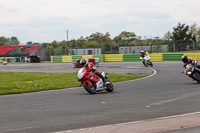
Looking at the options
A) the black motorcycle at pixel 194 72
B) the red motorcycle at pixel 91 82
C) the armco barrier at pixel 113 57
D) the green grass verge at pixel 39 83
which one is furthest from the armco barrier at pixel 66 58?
the red motorcycle at pixel 91 82

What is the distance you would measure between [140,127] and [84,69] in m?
6.18

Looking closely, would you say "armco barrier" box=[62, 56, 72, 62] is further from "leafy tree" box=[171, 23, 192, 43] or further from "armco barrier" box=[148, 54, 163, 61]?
"leafy tree" box=[171, 23, 192, 43]

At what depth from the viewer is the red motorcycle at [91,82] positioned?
12.3 metres

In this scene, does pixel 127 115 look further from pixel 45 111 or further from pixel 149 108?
Answer: pixel 45 111

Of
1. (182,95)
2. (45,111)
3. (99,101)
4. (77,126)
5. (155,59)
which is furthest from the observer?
(155,59)

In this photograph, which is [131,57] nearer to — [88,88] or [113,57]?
[113,57]

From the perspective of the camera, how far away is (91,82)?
493 inches

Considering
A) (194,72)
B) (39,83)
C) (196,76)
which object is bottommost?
(39,83)

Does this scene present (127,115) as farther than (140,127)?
Yes

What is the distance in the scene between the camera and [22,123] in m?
6.96

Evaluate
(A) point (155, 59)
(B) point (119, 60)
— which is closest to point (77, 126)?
(A) point (155, 59)

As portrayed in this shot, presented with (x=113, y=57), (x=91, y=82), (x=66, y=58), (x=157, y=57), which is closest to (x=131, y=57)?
(x=113, y=57)

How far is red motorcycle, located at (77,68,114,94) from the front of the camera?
40.3 ft

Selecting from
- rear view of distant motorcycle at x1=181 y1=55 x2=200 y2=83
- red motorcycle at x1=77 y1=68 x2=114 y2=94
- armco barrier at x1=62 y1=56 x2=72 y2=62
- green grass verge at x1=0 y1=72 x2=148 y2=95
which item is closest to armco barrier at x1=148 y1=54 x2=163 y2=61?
armco barrier at x1=62 y1=56 x2=72 y2=62
